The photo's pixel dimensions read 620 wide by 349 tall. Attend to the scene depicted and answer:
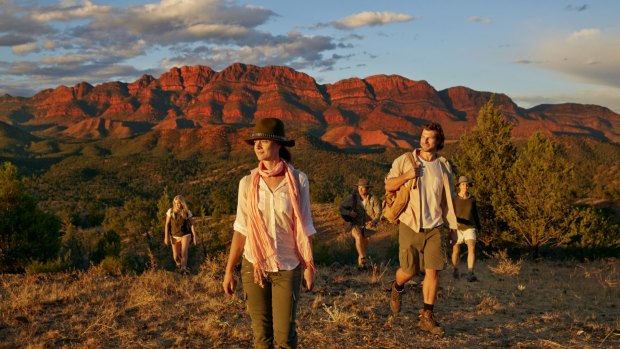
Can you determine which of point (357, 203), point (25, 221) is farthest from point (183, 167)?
point (357, 203)

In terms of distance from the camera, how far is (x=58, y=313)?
5.71 meters

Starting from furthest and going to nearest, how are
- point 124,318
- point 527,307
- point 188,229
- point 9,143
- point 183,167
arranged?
1. point 9,143
2. point 183,167
3. point 188,229
4. point 527,307
5. point 124,318

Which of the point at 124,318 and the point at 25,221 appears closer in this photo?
the point at 124,318

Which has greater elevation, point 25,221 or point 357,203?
point 357,203

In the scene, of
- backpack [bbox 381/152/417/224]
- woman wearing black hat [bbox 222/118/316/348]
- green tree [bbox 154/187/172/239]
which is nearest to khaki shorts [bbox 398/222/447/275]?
backpack [bbox 381/152/417/224]

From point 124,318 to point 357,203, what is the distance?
446 centimetres

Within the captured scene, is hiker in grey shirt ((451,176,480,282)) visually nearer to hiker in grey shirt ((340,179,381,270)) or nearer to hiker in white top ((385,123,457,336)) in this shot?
hiker in grey shirt ((340,179,381,270))

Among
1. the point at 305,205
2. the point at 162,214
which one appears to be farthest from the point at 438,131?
the point at 162,214

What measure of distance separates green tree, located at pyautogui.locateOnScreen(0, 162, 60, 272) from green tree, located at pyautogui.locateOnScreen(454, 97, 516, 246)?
432 inches

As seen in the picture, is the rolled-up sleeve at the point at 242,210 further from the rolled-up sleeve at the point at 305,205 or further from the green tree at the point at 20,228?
the green tree at the point at 20,228

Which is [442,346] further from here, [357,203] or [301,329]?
[357,203]

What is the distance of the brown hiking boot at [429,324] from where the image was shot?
16.1ft

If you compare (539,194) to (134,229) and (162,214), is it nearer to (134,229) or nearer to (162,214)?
(162,214)

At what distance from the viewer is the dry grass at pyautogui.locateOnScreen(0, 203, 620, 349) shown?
4828mm
